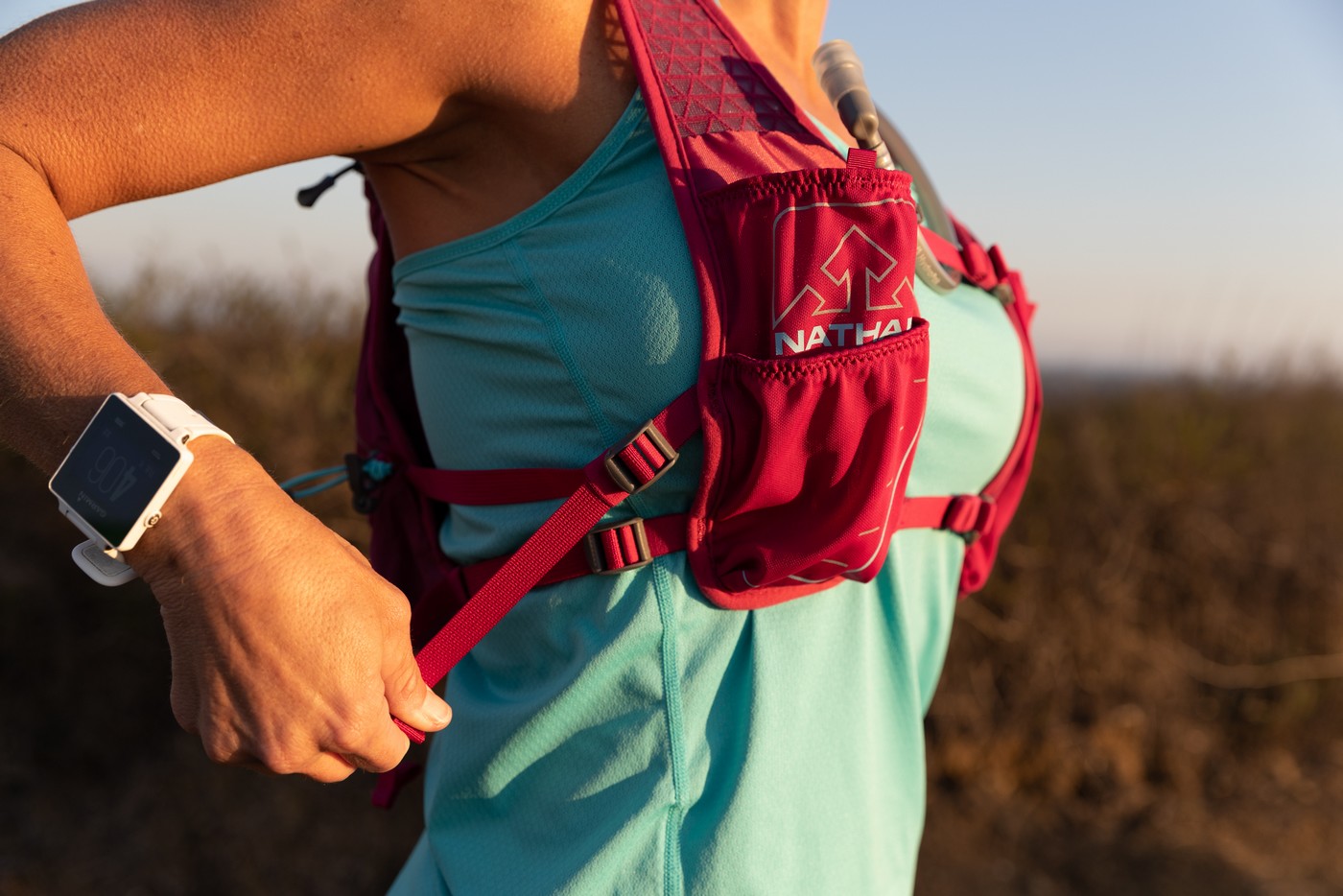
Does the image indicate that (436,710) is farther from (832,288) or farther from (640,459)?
(832,288)

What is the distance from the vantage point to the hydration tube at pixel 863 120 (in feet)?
3.46

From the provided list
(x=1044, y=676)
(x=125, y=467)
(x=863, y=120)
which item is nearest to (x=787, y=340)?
(x=863, y=120)

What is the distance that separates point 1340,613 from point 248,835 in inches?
194

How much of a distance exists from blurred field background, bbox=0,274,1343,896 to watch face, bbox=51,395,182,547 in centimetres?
305

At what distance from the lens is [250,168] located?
0.94 metres

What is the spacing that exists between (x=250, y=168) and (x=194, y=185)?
0.18 ft

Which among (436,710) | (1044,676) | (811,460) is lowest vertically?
(1044,676)

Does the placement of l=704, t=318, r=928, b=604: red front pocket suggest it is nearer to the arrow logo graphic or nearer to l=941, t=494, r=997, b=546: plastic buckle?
the arrow logo graphic

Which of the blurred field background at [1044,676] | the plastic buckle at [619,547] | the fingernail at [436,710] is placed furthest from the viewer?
the blurred field background at [1044,676]

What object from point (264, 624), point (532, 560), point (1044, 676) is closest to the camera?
point (264, 624)

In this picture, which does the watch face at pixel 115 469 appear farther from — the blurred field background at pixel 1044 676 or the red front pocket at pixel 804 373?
the blurred field background at pixel 1044 676

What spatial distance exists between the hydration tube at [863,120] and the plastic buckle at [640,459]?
13.3 inches

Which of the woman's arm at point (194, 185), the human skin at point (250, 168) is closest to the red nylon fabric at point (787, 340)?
the human skin at point (250, 168)

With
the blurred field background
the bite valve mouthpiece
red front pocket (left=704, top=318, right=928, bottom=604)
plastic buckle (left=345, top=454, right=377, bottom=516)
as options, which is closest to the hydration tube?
the bite valve mouthpiece
